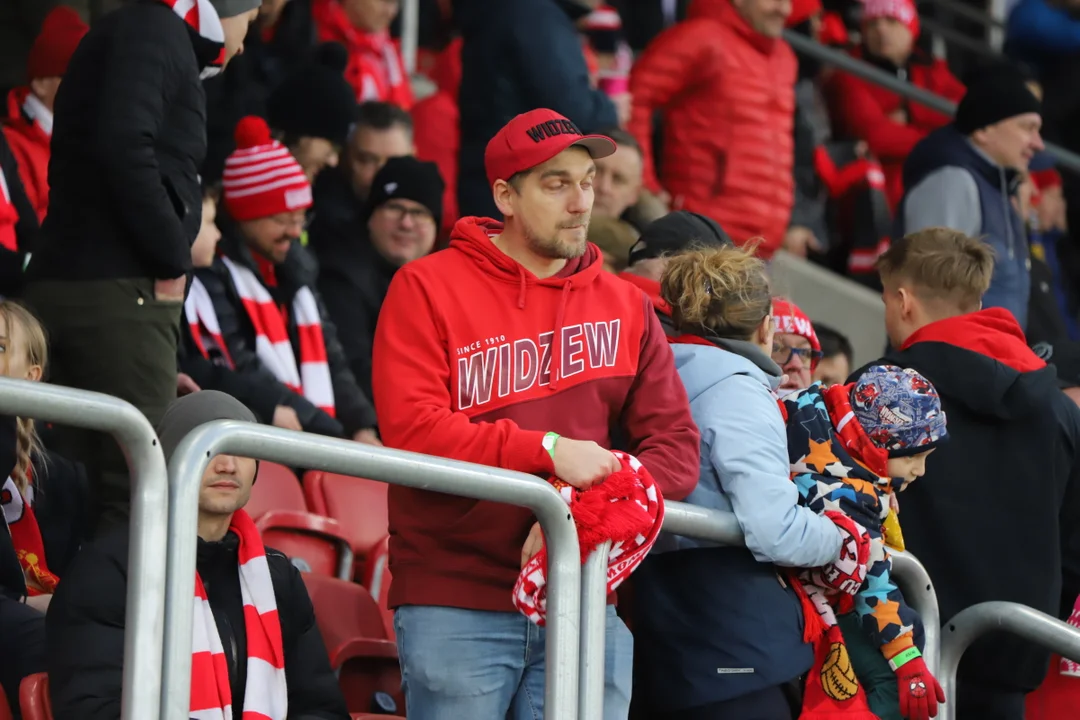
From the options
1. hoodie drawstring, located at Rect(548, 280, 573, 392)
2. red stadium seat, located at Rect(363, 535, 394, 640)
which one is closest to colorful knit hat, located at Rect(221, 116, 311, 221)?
red stadium seat, located at Rect(363, 535, 394, 640)

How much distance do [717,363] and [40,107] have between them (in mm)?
3046

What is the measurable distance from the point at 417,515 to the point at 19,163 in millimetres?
2963

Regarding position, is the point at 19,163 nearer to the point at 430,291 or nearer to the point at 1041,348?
the point at 430,291

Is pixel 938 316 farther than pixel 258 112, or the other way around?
pixel 258 112

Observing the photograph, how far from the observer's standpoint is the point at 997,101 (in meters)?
6.94

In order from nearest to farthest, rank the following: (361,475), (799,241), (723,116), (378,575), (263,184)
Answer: (361,475) → (378,575) → (263,184) → (723,116) → (799,241)

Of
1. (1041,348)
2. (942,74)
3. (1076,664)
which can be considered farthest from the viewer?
(942,74)

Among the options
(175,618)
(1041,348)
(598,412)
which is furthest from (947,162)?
(175,618)

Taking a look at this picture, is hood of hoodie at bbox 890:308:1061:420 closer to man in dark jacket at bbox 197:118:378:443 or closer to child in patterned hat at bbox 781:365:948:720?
child in patterned hat at bbox 781:365:948:720

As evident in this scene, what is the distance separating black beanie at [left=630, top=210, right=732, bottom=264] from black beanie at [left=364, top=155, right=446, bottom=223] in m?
1.95

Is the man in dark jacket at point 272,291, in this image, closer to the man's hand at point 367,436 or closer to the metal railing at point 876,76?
the man's hand at point 367,436

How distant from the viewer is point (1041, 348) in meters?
5.53

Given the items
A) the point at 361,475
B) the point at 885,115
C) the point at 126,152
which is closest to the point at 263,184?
the point at 126,152

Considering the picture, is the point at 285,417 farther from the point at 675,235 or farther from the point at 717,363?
the point at 717,363
